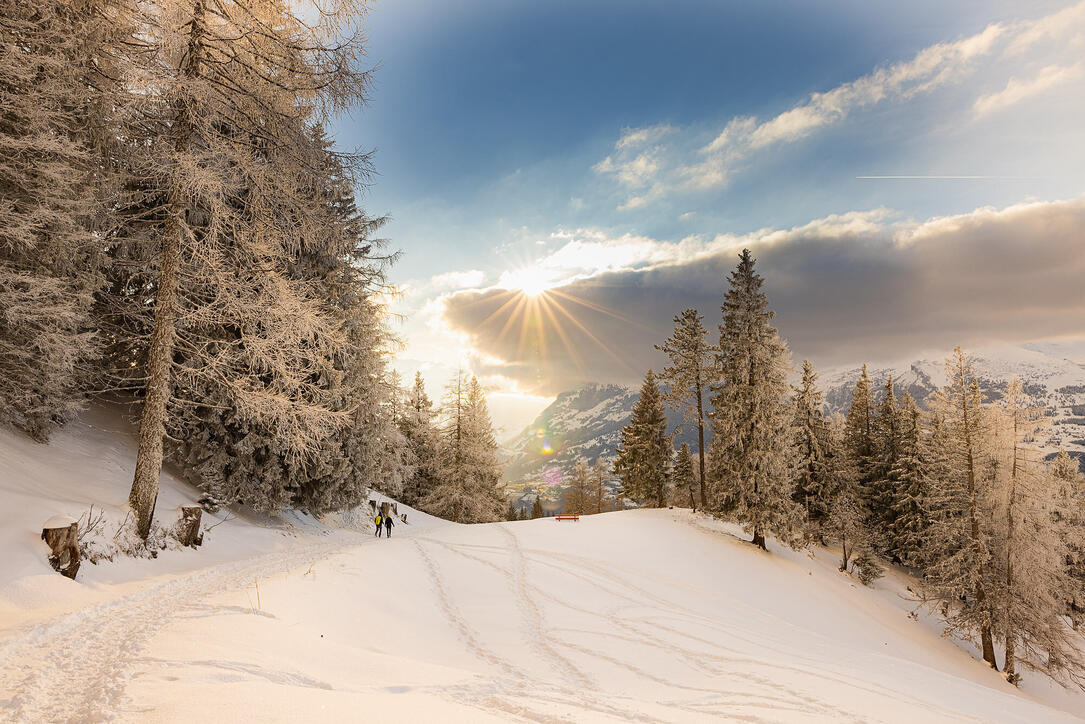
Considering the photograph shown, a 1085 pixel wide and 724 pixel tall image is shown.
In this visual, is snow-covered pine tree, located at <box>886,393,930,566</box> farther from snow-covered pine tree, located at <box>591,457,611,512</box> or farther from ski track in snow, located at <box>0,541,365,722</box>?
ski track in snow, located at <box>0,541,365,722</box>

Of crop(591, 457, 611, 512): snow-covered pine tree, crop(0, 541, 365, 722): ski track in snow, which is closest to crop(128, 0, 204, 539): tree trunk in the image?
crop(0, 541, 365, 722): ski track in snow

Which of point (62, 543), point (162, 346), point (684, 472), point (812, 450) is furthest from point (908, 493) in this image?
point (62, 543)

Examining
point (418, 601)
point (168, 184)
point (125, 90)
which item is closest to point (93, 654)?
point (418, 601)

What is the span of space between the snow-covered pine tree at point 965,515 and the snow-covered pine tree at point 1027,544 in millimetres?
498

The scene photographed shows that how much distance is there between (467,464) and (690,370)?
20.4 m

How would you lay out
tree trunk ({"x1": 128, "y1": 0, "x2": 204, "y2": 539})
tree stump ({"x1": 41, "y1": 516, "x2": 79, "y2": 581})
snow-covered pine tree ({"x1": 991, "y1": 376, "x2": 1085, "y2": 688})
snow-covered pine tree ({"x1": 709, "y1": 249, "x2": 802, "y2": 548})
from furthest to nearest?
1. snow-covered pine tree ({"x1": 709, "y1": 249, "x2": 802, "y2": 548})
2. snow-covered pine tree ({"x1": 991, "y1": 376, "x2": 1085, "y2": 688})
3. tree trunk ({"x1": 128, "y1": 0, "x2": 204, "y2": 539})
4. tree stump ({"x1": 41, "y1": 516, "x2": 79, "y2": 581})

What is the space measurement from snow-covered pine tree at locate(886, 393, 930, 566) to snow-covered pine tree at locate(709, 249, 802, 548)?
46.8 ft

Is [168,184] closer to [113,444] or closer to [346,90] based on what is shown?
[346,90]

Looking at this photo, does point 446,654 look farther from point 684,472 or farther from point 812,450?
point 684,472

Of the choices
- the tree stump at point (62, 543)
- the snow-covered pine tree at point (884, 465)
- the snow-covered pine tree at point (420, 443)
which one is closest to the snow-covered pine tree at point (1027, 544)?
the snow-covered pine tree at point (884, 465)

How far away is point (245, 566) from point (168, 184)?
Result: 29.2 feet

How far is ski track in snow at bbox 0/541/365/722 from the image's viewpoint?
346 centimetres

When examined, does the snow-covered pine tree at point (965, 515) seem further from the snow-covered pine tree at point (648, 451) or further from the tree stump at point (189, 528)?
the tree stump at point (189, 528)

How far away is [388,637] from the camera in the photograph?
289 inches
